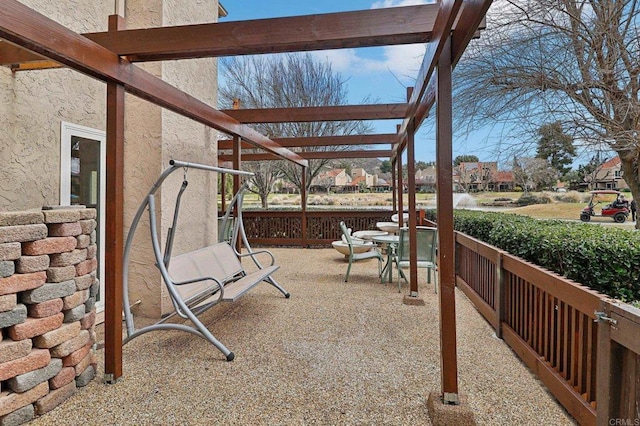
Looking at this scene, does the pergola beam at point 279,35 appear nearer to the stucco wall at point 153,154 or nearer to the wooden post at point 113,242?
the wooden post at point 113,242

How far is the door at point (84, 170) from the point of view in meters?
3.26

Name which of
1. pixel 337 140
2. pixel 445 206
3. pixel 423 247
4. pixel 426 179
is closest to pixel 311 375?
pixel 445 206

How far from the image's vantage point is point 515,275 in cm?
290

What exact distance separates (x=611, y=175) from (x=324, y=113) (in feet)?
11.8

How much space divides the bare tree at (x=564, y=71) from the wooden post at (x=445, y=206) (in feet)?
7.28

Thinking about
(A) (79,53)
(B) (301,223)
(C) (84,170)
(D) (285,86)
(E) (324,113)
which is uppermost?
(D) (285,86)

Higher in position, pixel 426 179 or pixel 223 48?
pixel 223 48

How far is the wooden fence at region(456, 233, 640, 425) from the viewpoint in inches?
57.2

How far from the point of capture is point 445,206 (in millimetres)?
2102

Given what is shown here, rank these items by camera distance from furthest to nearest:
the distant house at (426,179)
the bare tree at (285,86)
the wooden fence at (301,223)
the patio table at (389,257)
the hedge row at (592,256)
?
1. the bare tree at (285,86)
2. the wooden fence at (301,223)
3. the distant house at (426,179)
4. the patio table at (389,257)
5. the hedge row at (592,256)

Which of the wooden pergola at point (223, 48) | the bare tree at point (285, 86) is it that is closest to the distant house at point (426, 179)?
the bare tree at point (285, 86)

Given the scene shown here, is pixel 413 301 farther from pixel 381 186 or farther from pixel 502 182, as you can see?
pixel 381 186

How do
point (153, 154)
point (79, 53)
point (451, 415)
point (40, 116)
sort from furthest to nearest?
point (153, 154) → point (40, 116) → point (79, 53) → point (451, 415)

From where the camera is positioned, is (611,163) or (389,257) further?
(389,257)
